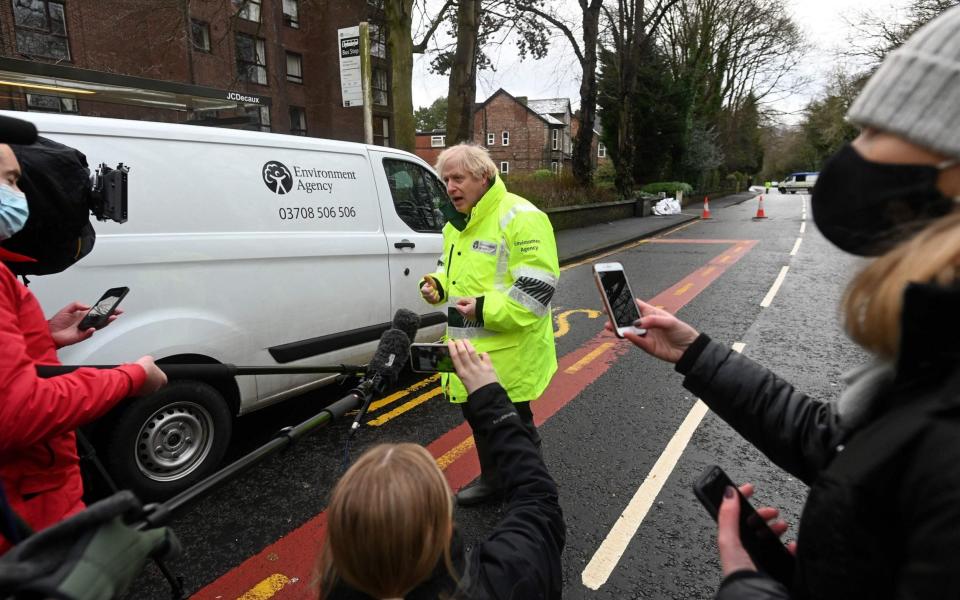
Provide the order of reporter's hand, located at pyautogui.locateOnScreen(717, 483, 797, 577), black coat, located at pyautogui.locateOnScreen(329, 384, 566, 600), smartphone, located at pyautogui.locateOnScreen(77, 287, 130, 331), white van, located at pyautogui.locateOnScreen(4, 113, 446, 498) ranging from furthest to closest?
white van, located at pyautogui.locateOnScreen(4, 113, 446, 498) < smartphone, located at pyautogui.locateOnScreen(77, 287, 130, 331) < black coat, located at pyautogui.locateOnScreen(329, 384, 566, 600) < reporter's hand, located at pyautogui.locateOnScreen(717, 483, 797, 577)

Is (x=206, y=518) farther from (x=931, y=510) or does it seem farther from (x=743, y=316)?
(x=743, y=316)

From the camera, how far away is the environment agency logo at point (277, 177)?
368 centimetres

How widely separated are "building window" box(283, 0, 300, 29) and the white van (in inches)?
1263

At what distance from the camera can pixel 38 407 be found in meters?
1.38

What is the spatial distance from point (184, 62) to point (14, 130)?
29061mm

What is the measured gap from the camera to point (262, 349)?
3691 mm

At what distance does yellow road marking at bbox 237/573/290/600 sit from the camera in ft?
8.31

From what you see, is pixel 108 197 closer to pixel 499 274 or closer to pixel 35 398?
pixel 35 398

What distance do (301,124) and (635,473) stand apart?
3435 cm

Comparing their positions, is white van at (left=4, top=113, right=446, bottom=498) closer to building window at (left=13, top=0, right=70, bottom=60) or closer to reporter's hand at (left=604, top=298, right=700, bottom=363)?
reporter's hand at (left=604, top=298, right=700, bottom=363)

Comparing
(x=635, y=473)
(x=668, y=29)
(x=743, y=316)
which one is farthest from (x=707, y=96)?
(x=635, y=473)

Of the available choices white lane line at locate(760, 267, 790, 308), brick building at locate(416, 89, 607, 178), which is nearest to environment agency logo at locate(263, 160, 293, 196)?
white lane line at locate(760, 267, 790, 308)

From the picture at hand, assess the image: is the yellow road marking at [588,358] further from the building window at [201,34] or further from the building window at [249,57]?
the building window at [249,57]

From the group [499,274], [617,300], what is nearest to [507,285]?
[499,274]
